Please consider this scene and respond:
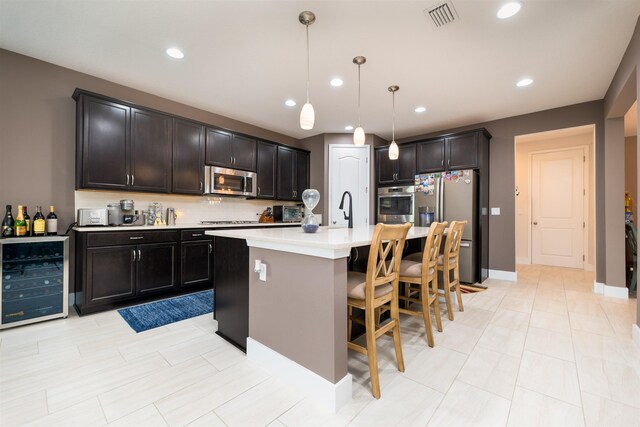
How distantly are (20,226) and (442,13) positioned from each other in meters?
4.13

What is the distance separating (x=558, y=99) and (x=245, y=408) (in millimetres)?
4979

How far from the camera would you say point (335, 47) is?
8.25 ft

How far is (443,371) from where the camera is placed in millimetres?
1804

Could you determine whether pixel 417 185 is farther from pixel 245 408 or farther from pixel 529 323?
pixel 245 408

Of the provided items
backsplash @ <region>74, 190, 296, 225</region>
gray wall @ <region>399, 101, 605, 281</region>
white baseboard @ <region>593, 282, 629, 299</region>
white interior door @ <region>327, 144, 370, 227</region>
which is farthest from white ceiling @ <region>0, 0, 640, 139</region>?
white baseboard @ <region>593, 282, 629, 299</region>

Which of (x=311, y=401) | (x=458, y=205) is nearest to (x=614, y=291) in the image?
(x=458, y=205)

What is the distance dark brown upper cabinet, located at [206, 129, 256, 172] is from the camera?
403 cm

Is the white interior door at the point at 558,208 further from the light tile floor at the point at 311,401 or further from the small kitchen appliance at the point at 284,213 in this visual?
the small kitchen appliance at the point at 284,213

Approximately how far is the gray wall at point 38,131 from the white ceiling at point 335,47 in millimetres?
170

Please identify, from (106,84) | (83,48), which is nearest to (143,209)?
(106,84)

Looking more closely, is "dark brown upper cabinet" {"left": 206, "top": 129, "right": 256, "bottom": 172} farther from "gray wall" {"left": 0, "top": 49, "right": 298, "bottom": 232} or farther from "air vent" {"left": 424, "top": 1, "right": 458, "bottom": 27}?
"air vent" {"left": 424, "top": 1, "right": 458, "bottom": 27}

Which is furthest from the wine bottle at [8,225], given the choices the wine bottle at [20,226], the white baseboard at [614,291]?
the white baseboard at [614,291]

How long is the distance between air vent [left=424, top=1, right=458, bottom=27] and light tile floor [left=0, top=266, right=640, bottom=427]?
102 inches

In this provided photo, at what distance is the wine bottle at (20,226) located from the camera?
253cm
